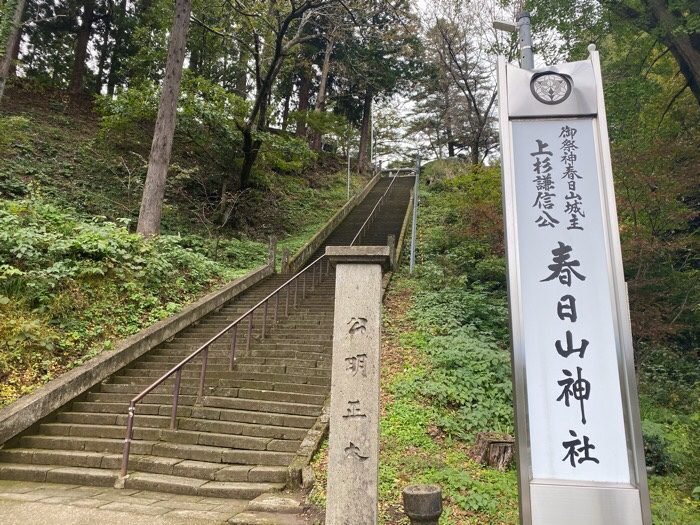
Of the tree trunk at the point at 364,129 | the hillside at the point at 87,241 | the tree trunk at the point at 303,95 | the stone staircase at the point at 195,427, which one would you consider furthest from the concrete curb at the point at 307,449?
the tree trunk at the point at 364,129

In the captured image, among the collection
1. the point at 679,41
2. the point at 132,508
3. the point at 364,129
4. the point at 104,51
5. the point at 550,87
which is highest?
the point at 364,129

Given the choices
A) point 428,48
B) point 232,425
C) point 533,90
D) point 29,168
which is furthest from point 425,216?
point 533,90

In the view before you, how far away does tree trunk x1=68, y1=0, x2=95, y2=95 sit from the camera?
67.1 feet

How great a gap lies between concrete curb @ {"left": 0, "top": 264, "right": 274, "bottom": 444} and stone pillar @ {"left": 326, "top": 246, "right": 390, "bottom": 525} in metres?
4.75

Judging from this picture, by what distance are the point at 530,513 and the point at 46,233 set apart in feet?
30.5

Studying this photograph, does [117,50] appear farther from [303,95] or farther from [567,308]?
[567,308]

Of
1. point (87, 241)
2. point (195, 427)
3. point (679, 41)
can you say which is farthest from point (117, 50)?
point (679, 41)

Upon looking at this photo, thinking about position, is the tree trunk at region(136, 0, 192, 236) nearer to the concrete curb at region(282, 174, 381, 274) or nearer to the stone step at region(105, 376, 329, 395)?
the concrete curb at region(282, 174, 381, 274)

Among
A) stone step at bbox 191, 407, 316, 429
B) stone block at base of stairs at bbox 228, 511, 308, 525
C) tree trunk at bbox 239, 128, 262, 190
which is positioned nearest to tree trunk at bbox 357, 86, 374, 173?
tree trunk at bbox 239, 128, 262, 190

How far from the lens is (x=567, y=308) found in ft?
10.0

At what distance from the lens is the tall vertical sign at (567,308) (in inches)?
110

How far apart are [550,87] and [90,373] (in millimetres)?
7211

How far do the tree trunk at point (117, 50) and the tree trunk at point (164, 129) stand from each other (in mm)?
11491

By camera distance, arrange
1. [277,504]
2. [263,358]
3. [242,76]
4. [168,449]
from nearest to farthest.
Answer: [277,504] < [168,449] < [263,358] < [242,76]
